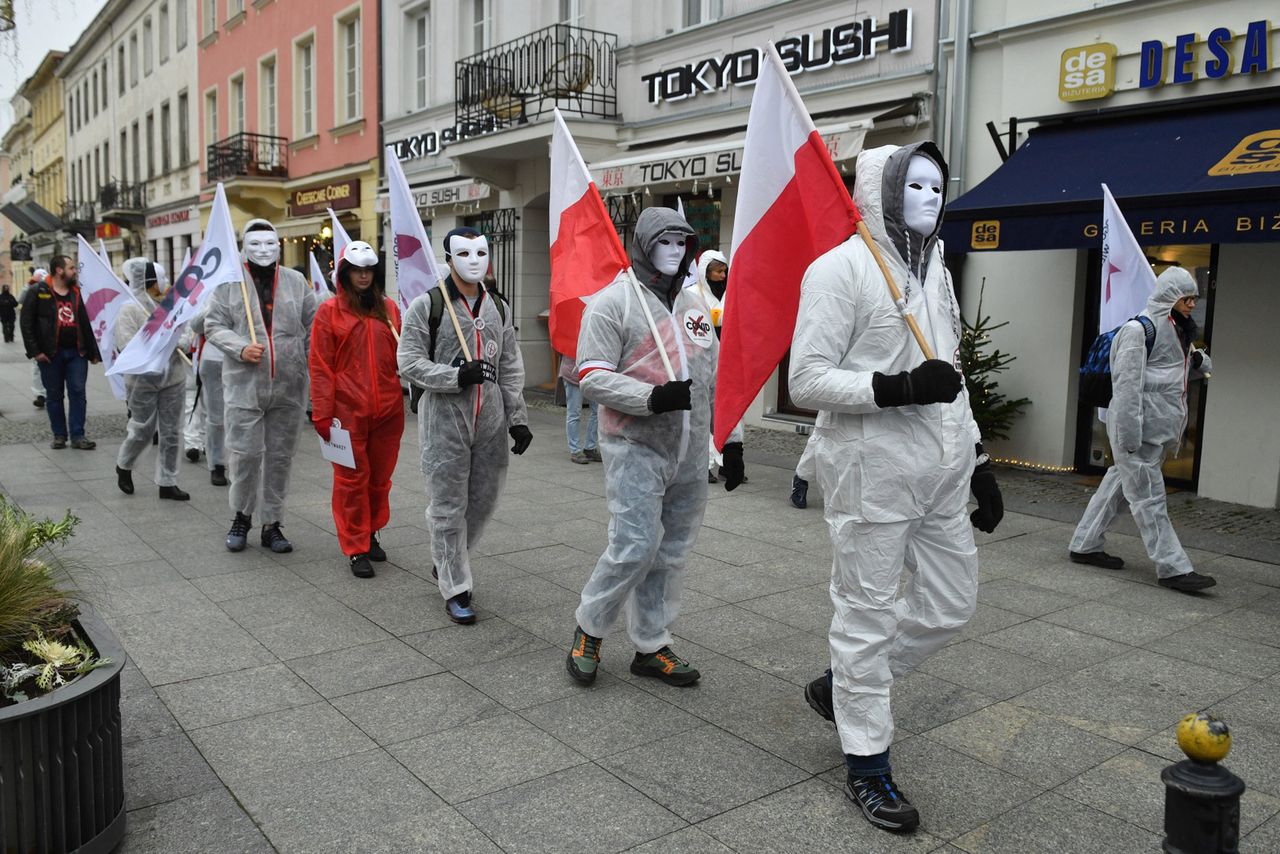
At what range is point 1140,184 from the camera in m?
7.95

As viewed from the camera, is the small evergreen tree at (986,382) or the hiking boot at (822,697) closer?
the hiking boot at (822,697)

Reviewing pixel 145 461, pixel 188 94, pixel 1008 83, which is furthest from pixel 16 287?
pixel 1008 83

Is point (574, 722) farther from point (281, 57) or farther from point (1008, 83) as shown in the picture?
point (281, 57)

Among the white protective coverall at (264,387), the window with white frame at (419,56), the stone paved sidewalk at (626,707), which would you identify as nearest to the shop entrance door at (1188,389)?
the stone paved sidewalk at (626,707)

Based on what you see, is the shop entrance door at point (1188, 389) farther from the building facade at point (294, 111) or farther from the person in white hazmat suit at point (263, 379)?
the building facade at point (294, 111)

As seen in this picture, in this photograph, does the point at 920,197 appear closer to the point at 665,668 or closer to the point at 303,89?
the point at 665,668

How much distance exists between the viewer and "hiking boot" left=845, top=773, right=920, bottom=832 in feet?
10.3

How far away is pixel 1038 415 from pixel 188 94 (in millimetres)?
27535

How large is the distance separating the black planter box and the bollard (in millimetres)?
2615

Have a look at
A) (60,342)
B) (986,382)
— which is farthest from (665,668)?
(60,342)

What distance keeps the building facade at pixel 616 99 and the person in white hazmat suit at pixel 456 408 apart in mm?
5730

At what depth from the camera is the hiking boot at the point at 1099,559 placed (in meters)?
6.41

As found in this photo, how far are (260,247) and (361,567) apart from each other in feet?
6.68

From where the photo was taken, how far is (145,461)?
1011 centimetres
